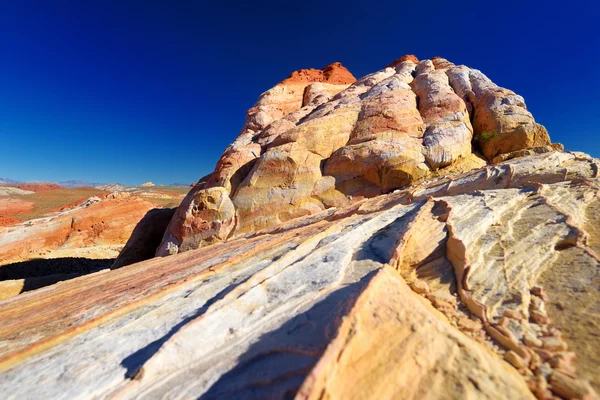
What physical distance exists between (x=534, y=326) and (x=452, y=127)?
12.8 m

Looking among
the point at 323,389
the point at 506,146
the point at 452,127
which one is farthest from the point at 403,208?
the point at 506,146

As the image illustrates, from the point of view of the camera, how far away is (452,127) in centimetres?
1317

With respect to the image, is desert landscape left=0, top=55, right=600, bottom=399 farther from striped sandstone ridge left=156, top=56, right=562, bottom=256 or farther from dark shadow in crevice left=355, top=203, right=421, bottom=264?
striped sandstone ridge left=156, top=56, right=562, bottom=256

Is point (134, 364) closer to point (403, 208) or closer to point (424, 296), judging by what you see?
point (424, 296)

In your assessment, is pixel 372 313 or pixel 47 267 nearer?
pixel 372 313

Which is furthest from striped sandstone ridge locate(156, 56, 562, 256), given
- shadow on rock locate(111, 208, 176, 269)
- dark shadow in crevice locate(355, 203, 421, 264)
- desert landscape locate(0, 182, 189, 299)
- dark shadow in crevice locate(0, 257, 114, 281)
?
dark shadow in crevice locate(0, 257, 114, 281)

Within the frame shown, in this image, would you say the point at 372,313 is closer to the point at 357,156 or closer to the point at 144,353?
the point at 144,353

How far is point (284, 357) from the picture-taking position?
2719 mm

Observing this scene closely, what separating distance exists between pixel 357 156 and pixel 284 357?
11.2 metres

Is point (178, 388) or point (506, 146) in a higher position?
point (506, 146)

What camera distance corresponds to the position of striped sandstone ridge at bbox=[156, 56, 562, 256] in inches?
487

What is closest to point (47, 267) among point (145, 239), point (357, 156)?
point (145, 239)

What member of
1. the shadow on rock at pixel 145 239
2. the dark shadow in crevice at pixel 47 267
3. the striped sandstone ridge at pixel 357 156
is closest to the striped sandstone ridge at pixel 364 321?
the striped sandstone ridge at pixel 357 156

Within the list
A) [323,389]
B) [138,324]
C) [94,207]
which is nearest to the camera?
[323,389]
